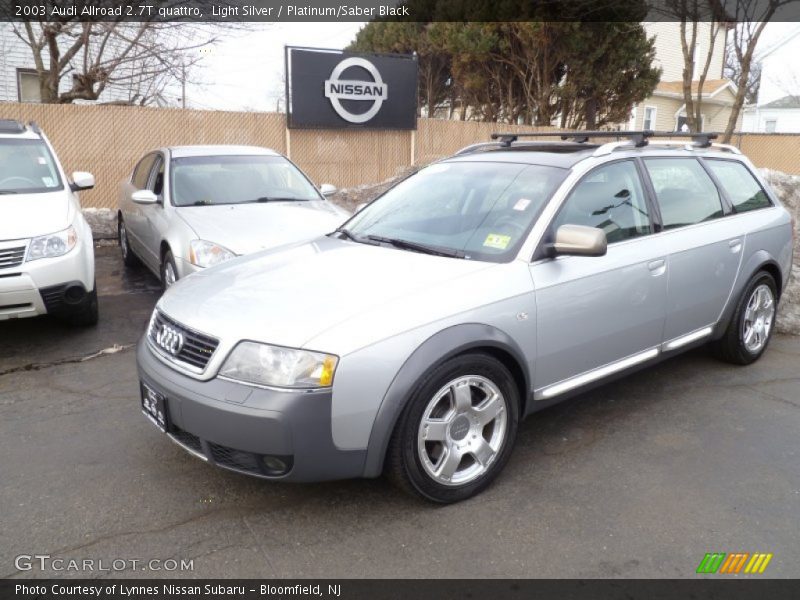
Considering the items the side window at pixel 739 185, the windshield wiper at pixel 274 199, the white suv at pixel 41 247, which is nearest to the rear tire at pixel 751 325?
the side window at pixel 739 185

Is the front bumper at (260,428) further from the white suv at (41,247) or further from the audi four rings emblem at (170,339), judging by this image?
the white suv at (41,247)

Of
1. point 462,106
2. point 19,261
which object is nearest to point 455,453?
point 19,261

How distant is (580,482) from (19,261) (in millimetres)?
4261

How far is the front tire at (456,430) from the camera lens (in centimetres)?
296

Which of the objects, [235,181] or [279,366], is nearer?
[279,366]

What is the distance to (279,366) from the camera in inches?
110

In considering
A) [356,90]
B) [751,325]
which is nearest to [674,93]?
[356,90]

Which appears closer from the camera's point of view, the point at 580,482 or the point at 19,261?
the point at 580,482

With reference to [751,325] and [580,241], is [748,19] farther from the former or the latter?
[580,241]

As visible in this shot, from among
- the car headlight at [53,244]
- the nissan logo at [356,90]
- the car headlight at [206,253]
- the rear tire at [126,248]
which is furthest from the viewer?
the nissan logo at [356,90]

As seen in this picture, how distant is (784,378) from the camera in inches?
195

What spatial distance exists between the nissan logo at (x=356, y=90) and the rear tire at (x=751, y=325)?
10165 millimetres

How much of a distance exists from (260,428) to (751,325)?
13.0 feet
